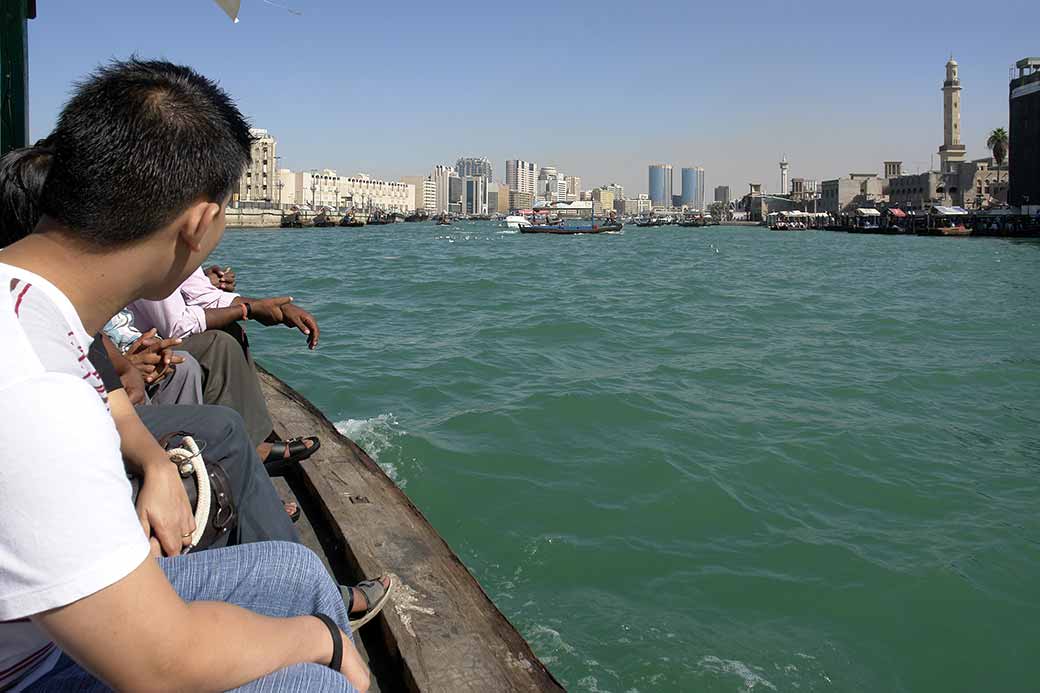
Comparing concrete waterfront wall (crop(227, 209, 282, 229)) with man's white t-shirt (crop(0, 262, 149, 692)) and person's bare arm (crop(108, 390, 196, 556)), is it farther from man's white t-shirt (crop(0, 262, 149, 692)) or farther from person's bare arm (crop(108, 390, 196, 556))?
man's white t-shirt (crop(0, 262, 149, 692))

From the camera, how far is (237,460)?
2.08m

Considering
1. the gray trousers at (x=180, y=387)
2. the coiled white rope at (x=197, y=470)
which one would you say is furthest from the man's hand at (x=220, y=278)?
the coiled white rope at (x=197, y=470)

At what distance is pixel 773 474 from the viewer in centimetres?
520

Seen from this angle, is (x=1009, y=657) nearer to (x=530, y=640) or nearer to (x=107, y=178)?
(x=530, y=640)

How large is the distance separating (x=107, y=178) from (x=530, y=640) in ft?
8.30

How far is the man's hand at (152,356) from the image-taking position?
104 inches

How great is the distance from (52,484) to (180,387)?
2276 millimetres

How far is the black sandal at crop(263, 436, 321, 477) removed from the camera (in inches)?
125

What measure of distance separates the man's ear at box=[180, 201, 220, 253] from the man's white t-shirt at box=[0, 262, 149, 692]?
220 mm

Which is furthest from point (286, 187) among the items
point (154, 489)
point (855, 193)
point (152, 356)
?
point (154, 489)

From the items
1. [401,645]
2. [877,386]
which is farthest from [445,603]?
[877,386]

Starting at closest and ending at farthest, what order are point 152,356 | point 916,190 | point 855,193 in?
point 152,356 → point 916,190 → point 855,193

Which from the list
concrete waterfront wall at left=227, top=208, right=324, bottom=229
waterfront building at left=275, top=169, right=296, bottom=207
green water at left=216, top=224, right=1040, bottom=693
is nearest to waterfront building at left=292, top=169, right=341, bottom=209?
waterfront building at left=275, top=169, right=296, bottom=207

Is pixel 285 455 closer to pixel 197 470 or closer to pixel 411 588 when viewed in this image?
pixel 411 588
